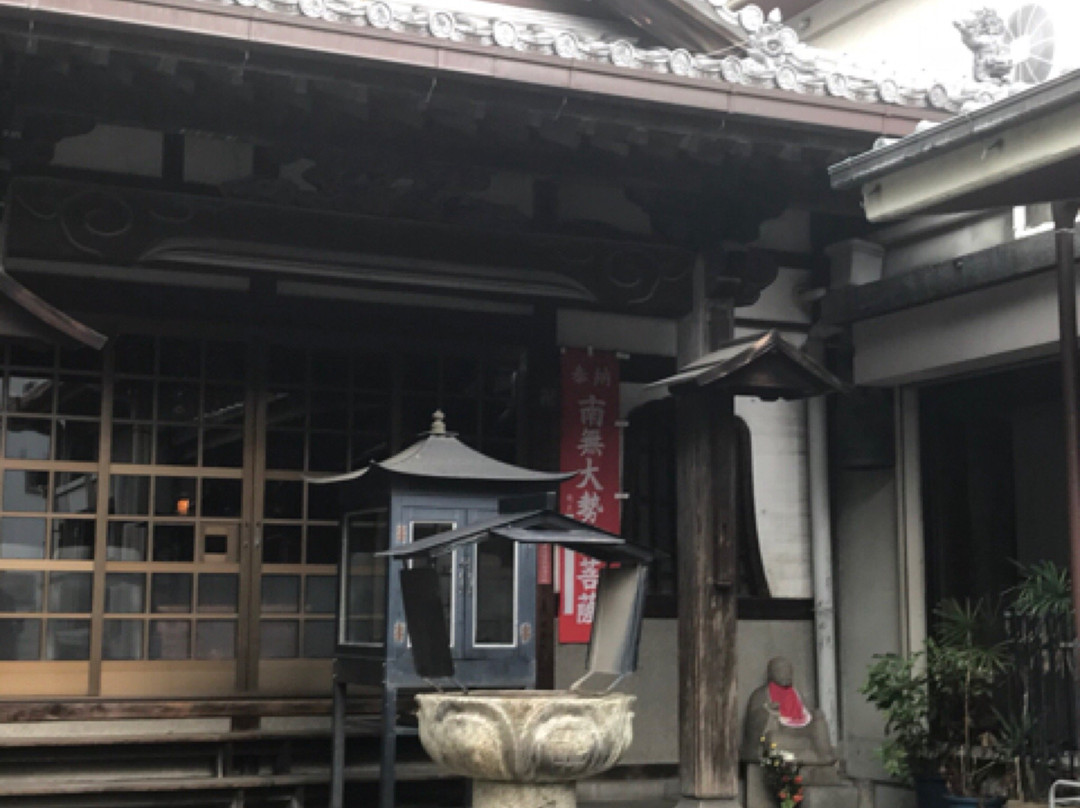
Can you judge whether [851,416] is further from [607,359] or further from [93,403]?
[93,403]

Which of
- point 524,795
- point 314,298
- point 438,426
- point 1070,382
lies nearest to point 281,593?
point 438,426

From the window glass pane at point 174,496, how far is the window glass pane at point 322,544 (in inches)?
32.5

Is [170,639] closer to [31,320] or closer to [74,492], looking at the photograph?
[74,492]

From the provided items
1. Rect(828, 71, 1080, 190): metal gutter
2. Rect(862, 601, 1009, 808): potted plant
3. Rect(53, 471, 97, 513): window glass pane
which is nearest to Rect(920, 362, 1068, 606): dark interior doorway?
Rect(862, 601, 1009, 808): potted plant

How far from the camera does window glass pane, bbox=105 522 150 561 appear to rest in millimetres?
9531

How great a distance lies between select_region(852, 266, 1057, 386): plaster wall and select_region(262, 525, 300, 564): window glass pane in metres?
4.46

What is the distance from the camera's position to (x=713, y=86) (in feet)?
27.7

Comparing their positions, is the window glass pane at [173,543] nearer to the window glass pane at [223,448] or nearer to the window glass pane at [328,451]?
the window glass pane at [223,448]

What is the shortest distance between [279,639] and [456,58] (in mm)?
4186

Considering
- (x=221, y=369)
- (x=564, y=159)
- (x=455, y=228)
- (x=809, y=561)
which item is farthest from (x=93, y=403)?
(x=809, y=561)

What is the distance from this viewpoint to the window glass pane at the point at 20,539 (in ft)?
30.5

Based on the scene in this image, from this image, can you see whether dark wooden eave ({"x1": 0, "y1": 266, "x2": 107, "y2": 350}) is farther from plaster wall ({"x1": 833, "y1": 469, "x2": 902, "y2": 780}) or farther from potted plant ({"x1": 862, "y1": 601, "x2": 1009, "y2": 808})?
plaster wall ({"x1": 833, "y1": 469, "x2": 902, "y2": 780})

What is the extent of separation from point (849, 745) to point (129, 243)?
21.4ft

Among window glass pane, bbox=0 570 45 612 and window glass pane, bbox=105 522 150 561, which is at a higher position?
window glass pane, bbox=105 522 150 561
